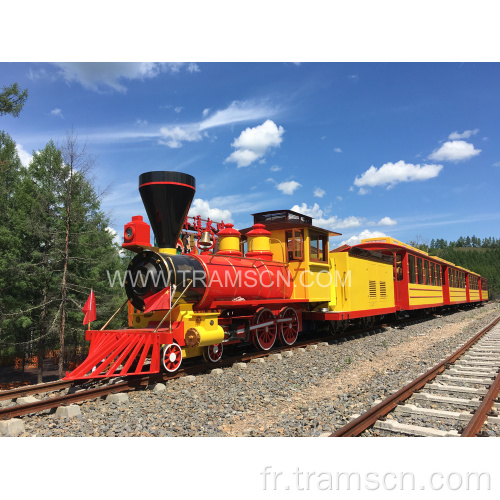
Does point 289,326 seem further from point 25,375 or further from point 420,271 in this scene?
point 25,375

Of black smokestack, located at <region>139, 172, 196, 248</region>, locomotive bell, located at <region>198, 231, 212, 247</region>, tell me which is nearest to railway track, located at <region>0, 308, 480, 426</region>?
black smokestack, located at <region>139, 172, 196, 248</region>

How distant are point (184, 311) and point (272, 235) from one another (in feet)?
14.8

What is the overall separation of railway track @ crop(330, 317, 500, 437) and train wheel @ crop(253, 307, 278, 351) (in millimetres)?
3728

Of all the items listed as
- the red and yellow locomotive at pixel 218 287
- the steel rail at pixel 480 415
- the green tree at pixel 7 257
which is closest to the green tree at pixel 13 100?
the green tree at pixel 7 257

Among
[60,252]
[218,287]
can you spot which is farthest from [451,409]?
[60,252]

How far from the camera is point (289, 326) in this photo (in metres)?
10.0

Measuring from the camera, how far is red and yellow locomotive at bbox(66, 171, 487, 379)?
260 inches

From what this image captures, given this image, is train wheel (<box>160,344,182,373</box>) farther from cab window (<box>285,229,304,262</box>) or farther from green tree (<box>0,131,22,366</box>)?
green tree (<box>0,131,22,366</box>)

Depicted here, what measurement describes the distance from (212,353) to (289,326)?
3.04 metres

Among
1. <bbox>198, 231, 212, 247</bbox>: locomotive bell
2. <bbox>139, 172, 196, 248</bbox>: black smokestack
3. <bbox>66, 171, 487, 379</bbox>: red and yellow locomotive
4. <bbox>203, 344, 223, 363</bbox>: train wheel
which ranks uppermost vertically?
<bbox>139, 172, 196, 248</bbox>: black smokestack

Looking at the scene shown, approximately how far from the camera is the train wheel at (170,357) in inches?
250

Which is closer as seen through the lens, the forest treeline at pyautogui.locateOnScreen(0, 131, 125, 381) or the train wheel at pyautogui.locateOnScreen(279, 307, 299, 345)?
the train wheel at pyautogui.locateOnScreen(279, 307, 299, 345)

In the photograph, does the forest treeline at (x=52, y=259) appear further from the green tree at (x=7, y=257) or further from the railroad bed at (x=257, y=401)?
the railroad bed at (x=257, y=401)

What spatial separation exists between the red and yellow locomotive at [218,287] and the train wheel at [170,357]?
0.06ft
